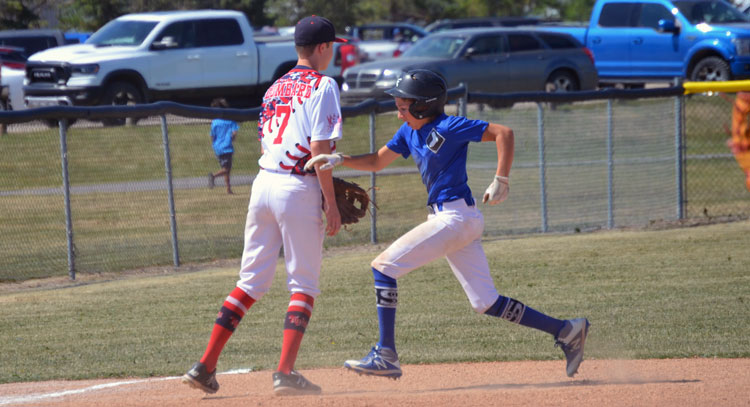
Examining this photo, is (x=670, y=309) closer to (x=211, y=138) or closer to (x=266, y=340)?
(x=266, y=340)

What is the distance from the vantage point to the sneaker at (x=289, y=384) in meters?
5.05

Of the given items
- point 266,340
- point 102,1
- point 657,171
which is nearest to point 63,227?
point 266,340

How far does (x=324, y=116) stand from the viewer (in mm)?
4953

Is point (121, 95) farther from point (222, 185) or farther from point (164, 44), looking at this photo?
point (222, 185)

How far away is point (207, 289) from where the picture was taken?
908cm

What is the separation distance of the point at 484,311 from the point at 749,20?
16743 mm

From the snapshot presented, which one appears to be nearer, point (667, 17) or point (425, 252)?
point (425, 252)

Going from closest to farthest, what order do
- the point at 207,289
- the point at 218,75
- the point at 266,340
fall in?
the point at 266,340 → the point at 207,289 → the point at 218,75

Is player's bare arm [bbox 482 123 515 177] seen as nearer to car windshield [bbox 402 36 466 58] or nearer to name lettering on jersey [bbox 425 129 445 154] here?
name lettering on jersey [bbox 425 129 445 154]

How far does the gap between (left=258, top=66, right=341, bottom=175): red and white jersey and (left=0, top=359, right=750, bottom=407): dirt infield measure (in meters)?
1.28

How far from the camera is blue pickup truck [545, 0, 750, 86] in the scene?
61.3ft

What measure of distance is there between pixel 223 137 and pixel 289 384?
22.3 ft

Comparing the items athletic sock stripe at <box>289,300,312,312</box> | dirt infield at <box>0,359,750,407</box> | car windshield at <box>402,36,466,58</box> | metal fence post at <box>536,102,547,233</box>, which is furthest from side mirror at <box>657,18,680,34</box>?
athletic sock stripe at <box>289,300,312,312</box>


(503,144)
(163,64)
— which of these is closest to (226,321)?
(503,144)
